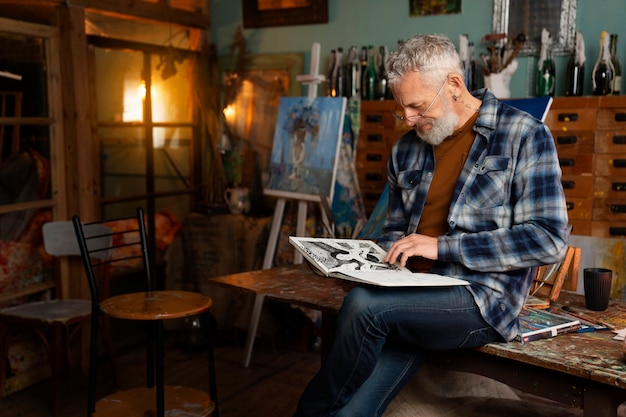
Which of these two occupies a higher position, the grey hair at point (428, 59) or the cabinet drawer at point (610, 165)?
the grey hair at point (428, 59)

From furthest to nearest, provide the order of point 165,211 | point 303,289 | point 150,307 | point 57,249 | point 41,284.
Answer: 1. point 165,211
2. point 41,284
3. point 57,249
4. point 150,307
5. point 303,289

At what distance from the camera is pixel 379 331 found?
1.81 meters

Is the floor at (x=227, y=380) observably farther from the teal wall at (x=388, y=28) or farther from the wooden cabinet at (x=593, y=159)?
the teal wall at (x=388, y=28)

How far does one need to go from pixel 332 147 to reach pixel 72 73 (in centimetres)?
143

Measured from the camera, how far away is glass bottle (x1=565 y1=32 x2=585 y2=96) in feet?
12.0

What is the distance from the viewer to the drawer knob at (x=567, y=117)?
136 inches

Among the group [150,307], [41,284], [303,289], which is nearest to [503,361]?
[303,289]

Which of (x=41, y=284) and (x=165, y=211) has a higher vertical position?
(x=165, y=211)

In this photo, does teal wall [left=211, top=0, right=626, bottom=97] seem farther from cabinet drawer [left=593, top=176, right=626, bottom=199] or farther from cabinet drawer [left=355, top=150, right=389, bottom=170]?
cabinet drawer [left=355, top=150, right=389, bottom=170]

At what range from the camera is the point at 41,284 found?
372 centimetres

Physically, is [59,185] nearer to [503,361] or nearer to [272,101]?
[272,101]

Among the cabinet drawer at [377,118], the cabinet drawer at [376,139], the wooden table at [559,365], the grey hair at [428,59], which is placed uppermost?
the grey hair at [428,59]

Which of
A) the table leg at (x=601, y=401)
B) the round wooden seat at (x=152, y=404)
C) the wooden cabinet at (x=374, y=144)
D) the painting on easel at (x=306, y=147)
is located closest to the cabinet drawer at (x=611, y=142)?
the wooden cabinet at (x=374, y=144)

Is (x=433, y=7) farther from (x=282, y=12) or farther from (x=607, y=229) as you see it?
(x=607, y=229)
